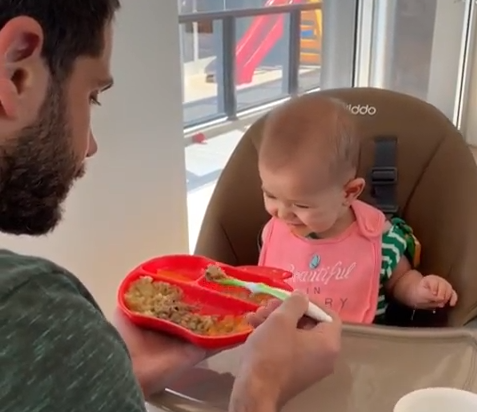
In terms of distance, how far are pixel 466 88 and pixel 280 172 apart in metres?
2.57

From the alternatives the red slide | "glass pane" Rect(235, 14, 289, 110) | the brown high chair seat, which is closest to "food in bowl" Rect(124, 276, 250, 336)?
the brown high chair seat

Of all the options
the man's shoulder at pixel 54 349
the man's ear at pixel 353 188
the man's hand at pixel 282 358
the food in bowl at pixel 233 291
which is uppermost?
the man's shoulder at pixel 54 349

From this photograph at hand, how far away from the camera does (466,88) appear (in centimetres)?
356

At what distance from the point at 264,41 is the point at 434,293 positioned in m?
3.33

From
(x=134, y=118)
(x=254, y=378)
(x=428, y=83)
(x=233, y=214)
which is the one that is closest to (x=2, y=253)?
(x=254, y=378)

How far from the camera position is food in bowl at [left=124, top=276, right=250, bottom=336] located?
40.3 inches

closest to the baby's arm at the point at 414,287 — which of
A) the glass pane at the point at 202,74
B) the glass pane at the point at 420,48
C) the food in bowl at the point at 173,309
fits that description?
the food in bowl at the point at 173,309

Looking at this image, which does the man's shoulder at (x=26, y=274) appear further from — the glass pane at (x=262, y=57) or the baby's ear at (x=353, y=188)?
the glass pane at (x=262, y=57)

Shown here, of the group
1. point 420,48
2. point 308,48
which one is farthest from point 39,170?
point 308,48

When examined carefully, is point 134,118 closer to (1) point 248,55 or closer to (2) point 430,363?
(2) point 430,363

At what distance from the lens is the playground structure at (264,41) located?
409cm

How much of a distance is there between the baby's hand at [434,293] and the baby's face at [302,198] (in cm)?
19

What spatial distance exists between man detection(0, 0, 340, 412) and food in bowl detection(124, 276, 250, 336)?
3cm

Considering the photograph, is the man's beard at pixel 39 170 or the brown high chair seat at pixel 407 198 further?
the brown high chair seat at pixel 407 198
